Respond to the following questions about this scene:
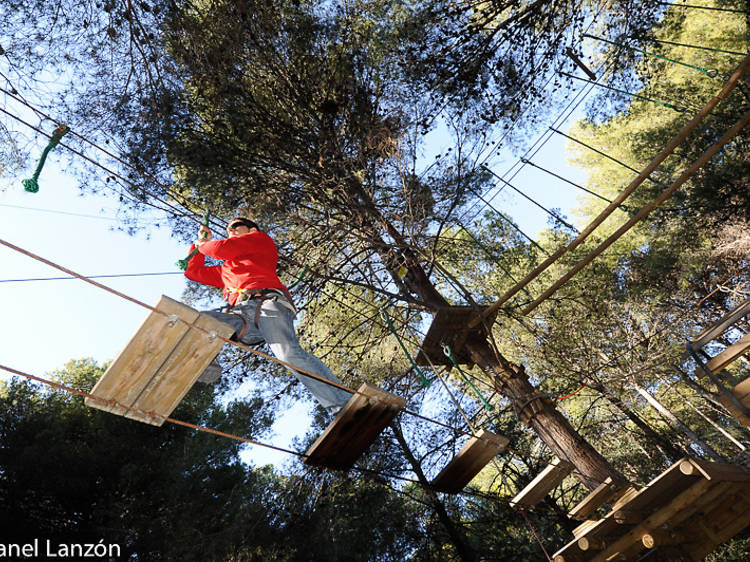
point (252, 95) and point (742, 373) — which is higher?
point (252, 95)

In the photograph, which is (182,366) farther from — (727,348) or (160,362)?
(727,348)

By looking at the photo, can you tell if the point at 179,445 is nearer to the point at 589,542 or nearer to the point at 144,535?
the point at 144,535

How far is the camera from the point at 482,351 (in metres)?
4.67

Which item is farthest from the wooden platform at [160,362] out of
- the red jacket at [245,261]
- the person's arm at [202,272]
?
the person's arm at [202,272]

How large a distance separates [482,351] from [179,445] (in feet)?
26.1

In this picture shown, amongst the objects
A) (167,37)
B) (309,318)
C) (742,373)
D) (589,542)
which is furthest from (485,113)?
(742,373)

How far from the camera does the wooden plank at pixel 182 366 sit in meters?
2.27

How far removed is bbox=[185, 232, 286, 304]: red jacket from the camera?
2.93 m

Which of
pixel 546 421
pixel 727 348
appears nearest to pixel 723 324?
pixel 727 348

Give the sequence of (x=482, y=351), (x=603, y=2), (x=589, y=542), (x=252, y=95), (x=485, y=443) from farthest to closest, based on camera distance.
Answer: (x=603, y=2), (x=252, y=95), (x=482, y=351), (x=589, y=542), (x=485, y=443)

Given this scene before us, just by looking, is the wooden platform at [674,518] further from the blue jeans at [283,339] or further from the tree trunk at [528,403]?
the blue jeans at [283,339]

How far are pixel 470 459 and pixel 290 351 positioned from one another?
4.65 ft

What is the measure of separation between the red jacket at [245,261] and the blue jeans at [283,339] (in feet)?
0.45

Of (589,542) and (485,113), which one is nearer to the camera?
(589,542)
